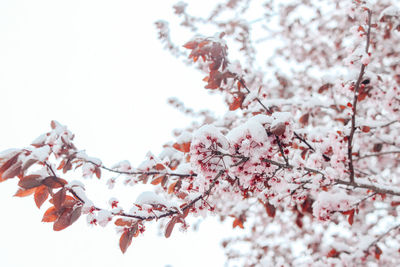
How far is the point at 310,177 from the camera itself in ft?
6.42

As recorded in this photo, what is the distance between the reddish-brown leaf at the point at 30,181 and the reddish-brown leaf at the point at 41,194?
0.05 m

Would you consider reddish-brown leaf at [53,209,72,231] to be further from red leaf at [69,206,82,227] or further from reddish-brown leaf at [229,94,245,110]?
reddish-brown leaf at [229,94,245,110]

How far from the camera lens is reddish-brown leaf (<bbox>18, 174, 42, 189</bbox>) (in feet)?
3.72

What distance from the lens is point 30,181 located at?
1.15 m

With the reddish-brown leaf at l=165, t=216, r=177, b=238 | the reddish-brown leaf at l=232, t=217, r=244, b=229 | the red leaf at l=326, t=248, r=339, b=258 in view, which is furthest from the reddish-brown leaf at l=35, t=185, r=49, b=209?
the red leaf at l=326, t=248, r=339, b=258

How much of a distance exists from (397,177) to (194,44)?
21.5 ft

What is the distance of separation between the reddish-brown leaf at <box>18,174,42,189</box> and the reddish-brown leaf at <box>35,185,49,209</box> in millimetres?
46

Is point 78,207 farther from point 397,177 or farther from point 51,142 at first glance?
point 397,177

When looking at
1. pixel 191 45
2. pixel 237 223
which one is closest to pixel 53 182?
pixel 191 45

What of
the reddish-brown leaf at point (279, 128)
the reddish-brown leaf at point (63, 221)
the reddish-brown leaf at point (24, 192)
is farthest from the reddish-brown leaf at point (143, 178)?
the reddish-brown leaf at point (279, 128)

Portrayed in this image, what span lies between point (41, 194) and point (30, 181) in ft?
0.30

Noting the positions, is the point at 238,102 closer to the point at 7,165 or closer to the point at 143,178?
the point at 143,178

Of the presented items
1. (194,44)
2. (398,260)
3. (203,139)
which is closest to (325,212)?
(203,139)

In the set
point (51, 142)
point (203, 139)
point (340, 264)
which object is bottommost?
point (340, 264)
